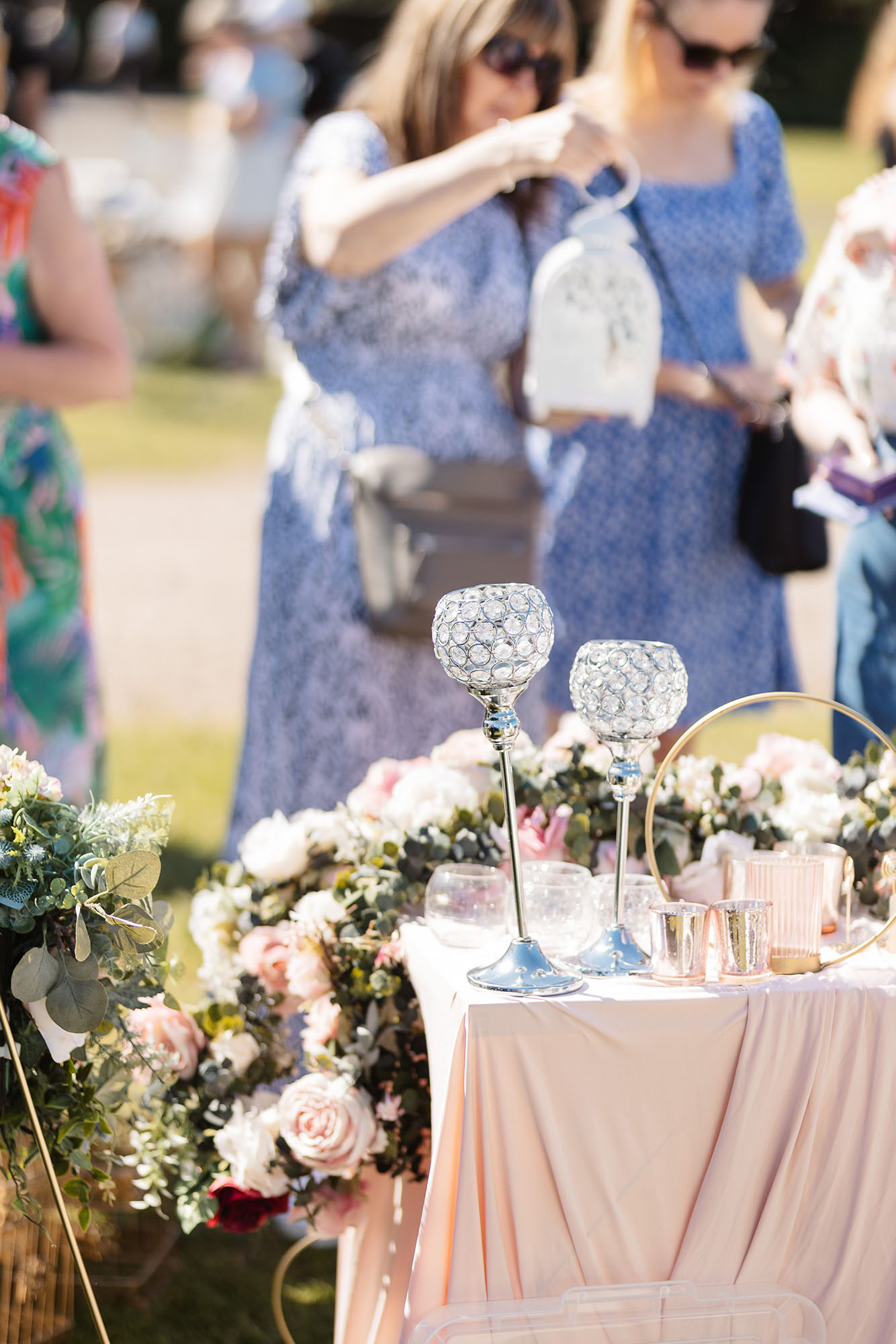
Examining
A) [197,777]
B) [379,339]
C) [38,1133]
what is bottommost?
[197,777]

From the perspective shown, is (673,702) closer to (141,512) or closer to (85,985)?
(85,985)

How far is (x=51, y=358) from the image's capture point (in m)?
2.74

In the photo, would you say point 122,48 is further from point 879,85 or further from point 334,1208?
point 334,1208

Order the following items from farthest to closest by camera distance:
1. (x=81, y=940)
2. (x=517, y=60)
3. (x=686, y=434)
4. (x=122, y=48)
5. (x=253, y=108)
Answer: (x=122, y=48), (x=253, y=108), (x=686, y=434), (x=517, y=60), (x=81, y=940)

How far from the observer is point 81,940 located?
1.43m

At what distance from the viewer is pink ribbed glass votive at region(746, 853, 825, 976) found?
1.59 metres

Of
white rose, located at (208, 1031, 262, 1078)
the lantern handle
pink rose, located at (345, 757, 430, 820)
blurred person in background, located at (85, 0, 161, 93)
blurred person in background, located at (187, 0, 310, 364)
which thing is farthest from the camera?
blurred person in background, located at (85, 0, 161, 93)

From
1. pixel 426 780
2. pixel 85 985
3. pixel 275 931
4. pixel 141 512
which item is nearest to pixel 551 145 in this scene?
pixel 426 780

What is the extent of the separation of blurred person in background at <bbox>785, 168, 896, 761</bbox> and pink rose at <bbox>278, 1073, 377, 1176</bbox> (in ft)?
3.59

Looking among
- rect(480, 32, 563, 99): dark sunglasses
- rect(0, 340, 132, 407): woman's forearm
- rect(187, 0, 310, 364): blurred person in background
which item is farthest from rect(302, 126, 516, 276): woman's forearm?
rect(187, 0, 310, 364): blurred person in background

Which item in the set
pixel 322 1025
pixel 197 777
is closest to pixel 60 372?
pixel 322 1025

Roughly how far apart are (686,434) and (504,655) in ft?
5.62

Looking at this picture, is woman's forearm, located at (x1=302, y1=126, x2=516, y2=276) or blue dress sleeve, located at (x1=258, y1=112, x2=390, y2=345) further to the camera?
blue dress sleeve, located at (x1=258, y1=112, x2=390, y2=345)

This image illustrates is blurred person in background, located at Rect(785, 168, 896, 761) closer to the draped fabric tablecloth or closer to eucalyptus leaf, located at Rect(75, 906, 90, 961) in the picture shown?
the draped fabric tablecloth
